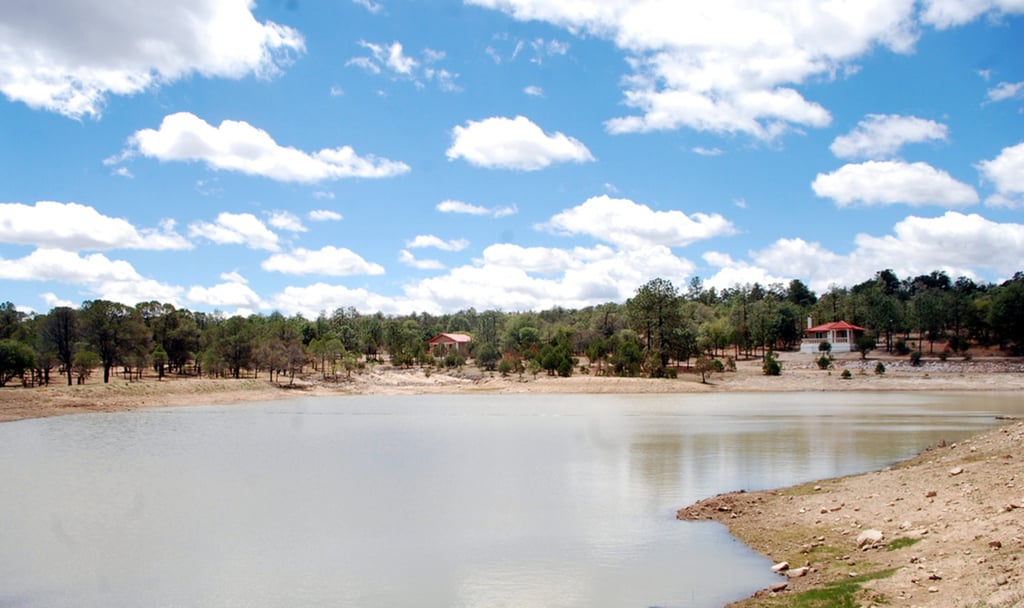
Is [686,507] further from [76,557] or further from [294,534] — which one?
[76,557]

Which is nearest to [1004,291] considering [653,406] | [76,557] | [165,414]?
[653,406]

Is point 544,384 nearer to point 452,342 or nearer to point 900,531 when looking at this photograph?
point 452,342

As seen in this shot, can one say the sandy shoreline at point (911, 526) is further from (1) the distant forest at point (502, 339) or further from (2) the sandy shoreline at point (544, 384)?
(1) the distant forest at point (502, 339)

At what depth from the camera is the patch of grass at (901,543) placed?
1320cm

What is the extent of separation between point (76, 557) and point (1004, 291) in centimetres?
11540

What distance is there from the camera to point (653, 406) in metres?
62.7

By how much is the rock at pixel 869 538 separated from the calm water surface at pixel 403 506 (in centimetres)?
192

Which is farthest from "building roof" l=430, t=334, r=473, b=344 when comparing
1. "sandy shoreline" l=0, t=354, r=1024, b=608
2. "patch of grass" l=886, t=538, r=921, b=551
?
"patch of grass" l=886, t=538, r=921, b=551

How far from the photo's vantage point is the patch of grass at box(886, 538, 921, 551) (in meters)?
13.2

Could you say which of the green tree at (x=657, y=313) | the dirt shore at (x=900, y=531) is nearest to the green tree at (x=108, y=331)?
the green tree at (x=657, y=313)

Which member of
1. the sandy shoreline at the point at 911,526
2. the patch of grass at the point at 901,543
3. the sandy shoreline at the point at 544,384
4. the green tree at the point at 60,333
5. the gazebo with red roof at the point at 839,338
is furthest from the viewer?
the gazebo with red roof at the point at 839,338

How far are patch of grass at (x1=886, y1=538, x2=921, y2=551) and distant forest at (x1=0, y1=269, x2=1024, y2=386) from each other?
70666 mm

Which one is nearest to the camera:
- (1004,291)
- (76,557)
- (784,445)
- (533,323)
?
(76,557)

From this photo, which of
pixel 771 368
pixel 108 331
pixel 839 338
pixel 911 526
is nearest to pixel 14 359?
pixel 108 331
